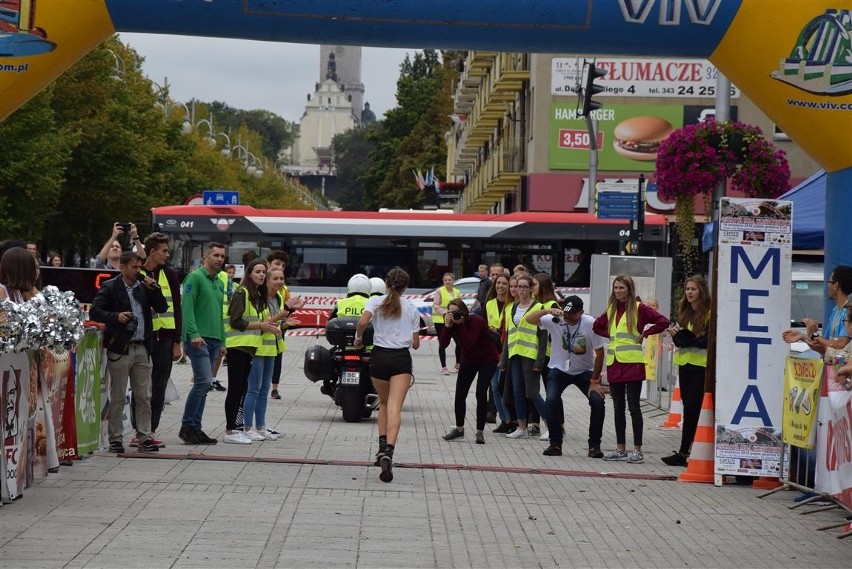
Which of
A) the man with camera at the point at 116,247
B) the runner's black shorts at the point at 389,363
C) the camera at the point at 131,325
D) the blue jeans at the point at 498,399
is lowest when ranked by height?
the blue jeans at the point at 498,399

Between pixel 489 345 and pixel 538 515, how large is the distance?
5056 millimetres

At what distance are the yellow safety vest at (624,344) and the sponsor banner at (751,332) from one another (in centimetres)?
135

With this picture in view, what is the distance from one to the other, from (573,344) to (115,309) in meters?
4.50

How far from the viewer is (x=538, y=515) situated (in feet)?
32.3

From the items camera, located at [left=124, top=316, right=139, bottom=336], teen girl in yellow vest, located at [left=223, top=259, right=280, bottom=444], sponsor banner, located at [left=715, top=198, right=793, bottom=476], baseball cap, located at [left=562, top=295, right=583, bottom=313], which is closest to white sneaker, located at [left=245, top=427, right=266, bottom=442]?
teen girl in yellow vest, located at [left=223, top=259, right=280, bottom=444]

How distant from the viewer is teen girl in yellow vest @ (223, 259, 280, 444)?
1357 centimetres

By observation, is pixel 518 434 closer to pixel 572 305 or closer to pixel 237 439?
pixel 572 305

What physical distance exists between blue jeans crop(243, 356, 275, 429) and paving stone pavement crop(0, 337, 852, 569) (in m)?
0.41

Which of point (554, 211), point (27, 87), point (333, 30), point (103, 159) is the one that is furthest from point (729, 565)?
point (103, 159)

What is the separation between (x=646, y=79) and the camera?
44188 millimetres

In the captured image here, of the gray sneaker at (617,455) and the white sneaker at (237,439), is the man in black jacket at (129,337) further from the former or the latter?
the gray sneaker at (617,455)

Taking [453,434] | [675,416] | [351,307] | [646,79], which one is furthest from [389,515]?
[646,79]

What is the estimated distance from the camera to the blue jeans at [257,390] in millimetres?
13984

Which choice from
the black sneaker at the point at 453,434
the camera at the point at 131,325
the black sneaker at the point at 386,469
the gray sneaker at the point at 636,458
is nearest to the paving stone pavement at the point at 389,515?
the black sneaker at the point at 386,469
